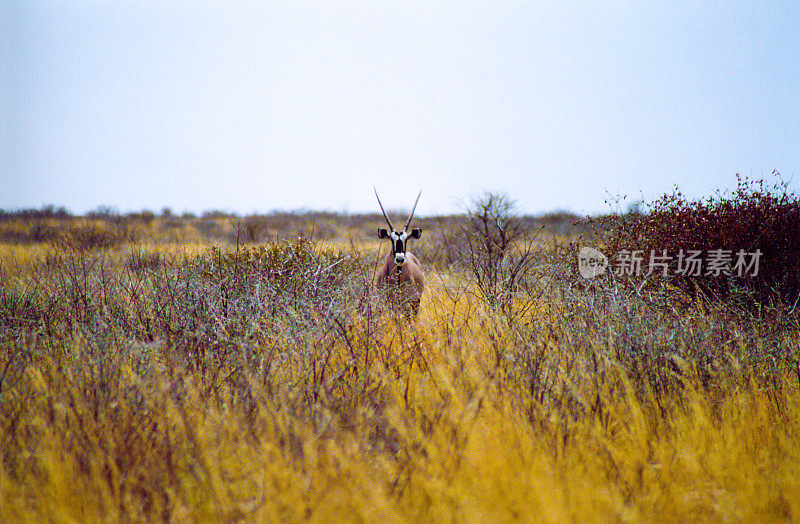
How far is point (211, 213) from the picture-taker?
97.0 feet

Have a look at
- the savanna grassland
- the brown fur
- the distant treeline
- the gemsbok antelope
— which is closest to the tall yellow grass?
the savanna grassland

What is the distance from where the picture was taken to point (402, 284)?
211 inches

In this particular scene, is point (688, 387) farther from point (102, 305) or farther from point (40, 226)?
point (40, 226)

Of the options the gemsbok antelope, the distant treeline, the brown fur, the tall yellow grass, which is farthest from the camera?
the distant treeline

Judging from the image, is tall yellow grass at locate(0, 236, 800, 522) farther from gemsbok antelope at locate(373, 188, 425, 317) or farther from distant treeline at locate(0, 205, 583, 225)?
distant treeline at locate(0, 205, 583, 225)

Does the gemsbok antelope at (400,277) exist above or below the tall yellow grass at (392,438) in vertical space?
above

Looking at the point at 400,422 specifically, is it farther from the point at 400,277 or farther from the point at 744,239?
the point at 744,239

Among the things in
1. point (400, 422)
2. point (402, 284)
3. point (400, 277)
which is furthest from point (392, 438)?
point (400, 277)

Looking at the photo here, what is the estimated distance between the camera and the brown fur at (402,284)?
5.06 m

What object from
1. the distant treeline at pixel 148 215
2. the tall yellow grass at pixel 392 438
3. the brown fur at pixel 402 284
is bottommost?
the tall yellow grass at pixel 392 438

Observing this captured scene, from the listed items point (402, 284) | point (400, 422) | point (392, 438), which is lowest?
point (392, 438)

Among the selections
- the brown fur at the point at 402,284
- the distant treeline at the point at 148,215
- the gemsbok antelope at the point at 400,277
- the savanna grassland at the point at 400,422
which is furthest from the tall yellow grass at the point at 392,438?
the distant treeline at the point at 148,215

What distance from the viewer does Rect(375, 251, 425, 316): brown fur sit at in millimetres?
5059

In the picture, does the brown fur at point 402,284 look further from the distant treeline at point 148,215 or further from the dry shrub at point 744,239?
the distant treeline at point 148,215
